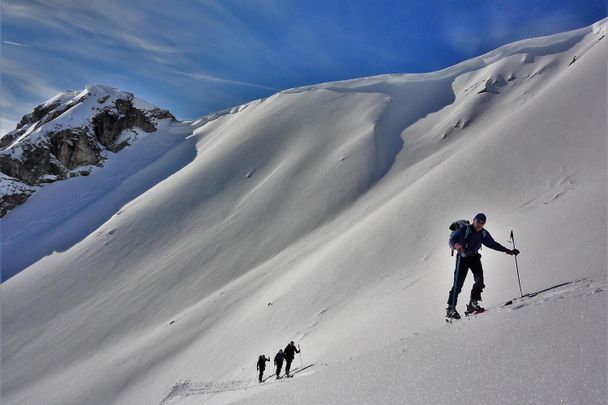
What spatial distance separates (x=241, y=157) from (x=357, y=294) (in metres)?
35.1

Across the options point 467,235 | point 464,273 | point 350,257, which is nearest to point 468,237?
point 467,235

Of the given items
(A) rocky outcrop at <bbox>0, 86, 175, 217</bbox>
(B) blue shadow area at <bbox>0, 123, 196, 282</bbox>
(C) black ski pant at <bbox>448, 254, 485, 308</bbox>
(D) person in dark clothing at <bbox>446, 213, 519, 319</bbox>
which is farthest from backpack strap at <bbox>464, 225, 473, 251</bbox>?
(A) rocky outcrop at <bbox>0, 86, 175, 217</bbox>

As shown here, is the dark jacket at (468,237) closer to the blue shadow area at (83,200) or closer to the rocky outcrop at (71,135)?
the blue shadow area at (83,200)

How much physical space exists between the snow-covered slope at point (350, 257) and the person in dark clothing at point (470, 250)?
91 cm

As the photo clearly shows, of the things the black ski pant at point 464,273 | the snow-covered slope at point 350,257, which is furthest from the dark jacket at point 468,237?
the snow-covered slope at point 350,257

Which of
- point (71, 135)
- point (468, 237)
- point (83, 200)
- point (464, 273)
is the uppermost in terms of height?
point (71, 135)

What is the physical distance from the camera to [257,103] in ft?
220

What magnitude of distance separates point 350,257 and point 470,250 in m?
12.2

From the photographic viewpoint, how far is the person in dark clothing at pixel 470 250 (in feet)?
18.6

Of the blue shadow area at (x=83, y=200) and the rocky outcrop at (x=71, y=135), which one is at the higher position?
the rocky outcrop at (x=71, y=135)

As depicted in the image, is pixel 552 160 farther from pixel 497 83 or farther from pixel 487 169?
pixel 497 83

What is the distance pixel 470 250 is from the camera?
575 centimetres

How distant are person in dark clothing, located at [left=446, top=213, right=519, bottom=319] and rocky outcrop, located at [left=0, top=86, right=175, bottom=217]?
6490 cm

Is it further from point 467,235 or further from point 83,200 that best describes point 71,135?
point 467,235
